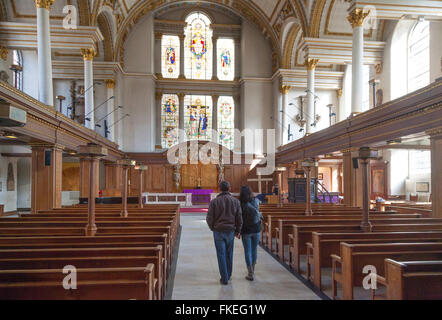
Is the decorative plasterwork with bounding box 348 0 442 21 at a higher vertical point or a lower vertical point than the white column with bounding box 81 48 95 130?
higher

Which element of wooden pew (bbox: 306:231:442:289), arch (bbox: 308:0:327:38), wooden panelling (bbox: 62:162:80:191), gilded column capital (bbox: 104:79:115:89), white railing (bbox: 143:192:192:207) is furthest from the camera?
wooden panelling (bbox: 62:162:80:191)

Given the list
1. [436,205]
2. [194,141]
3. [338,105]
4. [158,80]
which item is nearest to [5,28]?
[158,80]

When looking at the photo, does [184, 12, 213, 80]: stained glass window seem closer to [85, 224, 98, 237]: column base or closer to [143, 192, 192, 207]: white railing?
[143, 192, 192, 207]: white railing

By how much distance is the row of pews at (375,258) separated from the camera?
281 centimetres

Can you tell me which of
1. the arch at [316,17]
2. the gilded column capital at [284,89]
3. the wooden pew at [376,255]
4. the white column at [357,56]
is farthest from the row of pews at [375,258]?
the gilded column capital at [284,89]

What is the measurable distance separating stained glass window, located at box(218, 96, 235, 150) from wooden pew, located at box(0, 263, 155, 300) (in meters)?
20.2

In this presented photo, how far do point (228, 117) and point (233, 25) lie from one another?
20.8 ft

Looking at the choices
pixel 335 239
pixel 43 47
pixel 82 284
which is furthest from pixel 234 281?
pixel 43 47

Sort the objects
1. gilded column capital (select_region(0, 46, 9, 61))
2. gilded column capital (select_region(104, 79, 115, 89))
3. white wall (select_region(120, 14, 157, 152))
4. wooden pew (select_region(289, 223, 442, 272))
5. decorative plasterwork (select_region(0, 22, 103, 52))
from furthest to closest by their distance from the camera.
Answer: white wall (select_region(120, 14, 157, 152))
gilded column capital (select_region(104, 79, 115, 89))
gilded column capital (select_region(0, 46, 9, 61))
decorative plasterwork (select_region(0, 22, 103, 52))
wooden pew (select_region(289, 223, 442, 272))

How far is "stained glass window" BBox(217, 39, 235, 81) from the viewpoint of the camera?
76.1 ft

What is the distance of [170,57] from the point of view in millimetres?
22812

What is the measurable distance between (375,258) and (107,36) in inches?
744

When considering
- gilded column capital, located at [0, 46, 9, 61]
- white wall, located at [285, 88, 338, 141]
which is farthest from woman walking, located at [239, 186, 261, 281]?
white wall, located at [285, 88, 338, 141]

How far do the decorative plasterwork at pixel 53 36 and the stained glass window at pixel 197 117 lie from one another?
915 cm
